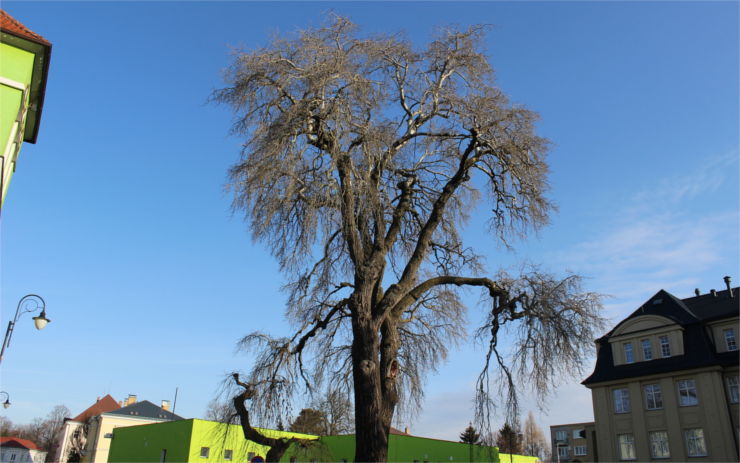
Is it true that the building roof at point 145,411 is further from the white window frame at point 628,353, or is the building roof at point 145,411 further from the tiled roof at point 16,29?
the tiled roof at point 16,29

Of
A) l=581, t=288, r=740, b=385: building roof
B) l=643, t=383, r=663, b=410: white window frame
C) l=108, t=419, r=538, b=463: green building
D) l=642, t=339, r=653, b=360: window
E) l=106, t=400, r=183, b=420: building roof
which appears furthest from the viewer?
l=106, t=400, r=183, b=420: building roof

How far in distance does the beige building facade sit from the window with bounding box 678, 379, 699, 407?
44 mm

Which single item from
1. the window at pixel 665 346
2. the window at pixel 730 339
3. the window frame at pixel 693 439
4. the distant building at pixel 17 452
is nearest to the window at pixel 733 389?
the window at pixel 730 339

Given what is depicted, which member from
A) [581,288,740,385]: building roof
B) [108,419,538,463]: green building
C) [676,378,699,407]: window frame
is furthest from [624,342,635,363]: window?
[108,419,538,463]: green building

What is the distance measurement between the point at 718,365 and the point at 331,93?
25754 millimetres

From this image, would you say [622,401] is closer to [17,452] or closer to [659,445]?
[659,445]

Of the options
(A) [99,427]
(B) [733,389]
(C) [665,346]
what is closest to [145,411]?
(A) [99,427]

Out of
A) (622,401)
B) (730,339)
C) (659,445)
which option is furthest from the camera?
(622,401)

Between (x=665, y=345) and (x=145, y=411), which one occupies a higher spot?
(x=665, y=345)

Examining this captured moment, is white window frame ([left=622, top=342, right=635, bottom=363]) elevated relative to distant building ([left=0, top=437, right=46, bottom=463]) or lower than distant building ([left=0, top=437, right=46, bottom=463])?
elevated

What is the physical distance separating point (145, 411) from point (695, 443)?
174ft

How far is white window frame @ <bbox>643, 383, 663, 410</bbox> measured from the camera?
96.6 ft

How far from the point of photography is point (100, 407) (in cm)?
7306

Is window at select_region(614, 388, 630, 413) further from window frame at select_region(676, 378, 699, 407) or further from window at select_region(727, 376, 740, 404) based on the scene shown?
window at select_region(727, 376, 740, 404)
